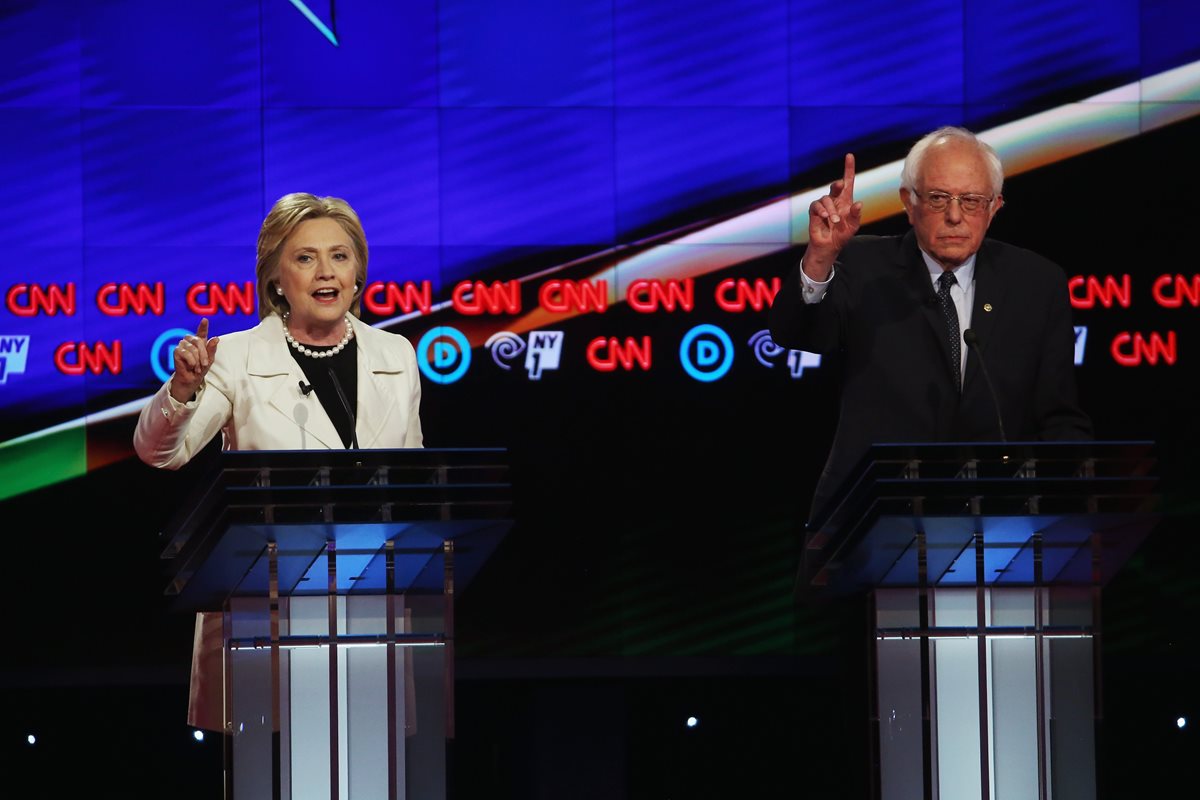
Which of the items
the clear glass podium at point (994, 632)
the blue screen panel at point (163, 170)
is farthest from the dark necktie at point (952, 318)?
the blue screen panel at point (163, 170)

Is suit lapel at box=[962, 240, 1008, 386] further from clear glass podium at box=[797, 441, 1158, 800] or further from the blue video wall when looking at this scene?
the blue video wall

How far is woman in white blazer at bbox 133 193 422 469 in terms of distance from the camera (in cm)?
359

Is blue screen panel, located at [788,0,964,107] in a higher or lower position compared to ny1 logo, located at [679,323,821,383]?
higher

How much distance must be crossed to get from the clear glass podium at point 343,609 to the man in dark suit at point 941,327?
30.9 inches

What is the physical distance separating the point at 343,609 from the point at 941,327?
4.13 ft

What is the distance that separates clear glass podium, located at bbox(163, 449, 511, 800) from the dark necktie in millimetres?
946

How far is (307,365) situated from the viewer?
12.1 feet

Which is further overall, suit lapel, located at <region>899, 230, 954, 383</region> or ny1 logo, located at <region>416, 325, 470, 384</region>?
ny1 logo, located at <region>416, 325, 470, 384</region>

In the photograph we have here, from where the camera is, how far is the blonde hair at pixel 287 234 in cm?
368

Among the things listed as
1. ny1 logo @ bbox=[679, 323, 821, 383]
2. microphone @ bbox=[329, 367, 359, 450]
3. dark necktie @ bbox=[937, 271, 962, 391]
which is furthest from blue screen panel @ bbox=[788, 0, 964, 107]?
microphone @ bbox=[329, 367, 359, 450]

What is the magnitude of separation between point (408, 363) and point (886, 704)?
1189 mm

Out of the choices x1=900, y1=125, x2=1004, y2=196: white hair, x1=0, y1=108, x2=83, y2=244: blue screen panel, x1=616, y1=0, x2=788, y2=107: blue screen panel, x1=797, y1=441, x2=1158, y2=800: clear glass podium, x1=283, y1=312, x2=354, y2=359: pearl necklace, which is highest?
x1=616, y1=0, x2=788, y2=107: blue screen panel

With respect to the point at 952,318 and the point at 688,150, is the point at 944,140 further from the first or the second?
the point at 688,150

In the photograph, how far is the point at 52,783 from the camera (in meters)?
5.77
